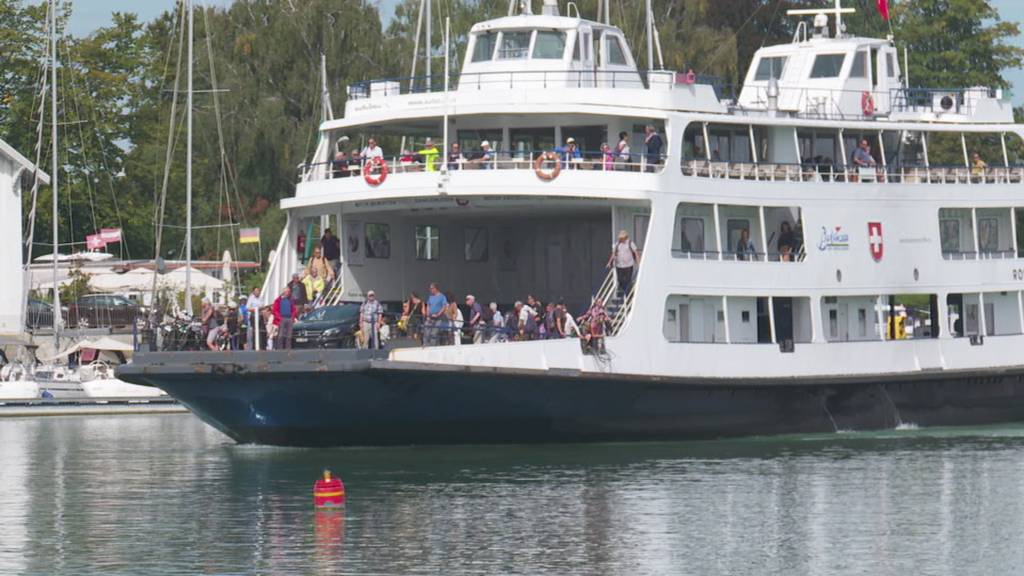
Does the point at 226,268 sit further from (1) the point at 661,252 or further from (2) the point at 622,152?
(1) the point at 661,252

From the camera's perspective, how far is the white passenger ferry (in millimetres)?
32844

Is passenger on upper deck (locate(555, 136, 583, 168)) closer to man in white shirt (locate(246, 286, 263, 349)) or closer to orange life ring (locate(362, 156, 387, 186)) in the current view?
orange life ring (locate(362, 156, 387, 186))

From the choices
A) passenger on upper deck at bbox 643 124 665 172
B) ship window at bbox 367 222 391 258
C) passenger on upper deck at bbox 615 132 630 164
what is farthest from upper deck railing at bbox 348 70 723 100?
ship window at bbox 367 222 391 258

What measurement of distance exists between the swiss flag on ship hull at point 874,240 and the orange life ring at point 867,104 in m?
2.69

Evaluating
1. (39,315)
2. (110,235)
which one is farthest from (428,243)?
(110,235)

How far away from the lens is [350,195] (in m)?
35.1

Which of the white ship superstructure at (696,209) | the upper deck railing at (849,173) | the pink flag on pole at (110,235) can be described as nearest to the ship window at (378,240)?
the white ship superstructure at (696,209)

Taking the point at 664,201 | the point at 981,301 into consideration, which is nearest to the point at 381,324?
the point at 664,201

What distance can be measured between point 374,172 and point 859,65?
34.4ft

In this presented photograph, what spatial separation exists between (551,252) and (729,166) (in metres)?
4.46

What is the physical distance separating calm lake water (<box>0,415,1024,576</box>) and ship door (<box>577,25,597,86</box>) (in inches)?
255

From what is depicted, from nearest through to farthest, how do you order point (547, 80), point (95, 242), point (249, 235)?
1. point (547, 80)
2. point (249, 235)
3. point (95, 242)

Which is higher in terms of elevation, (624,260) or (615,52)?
(615,52)

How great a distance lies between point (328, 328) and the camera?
1304 inches
